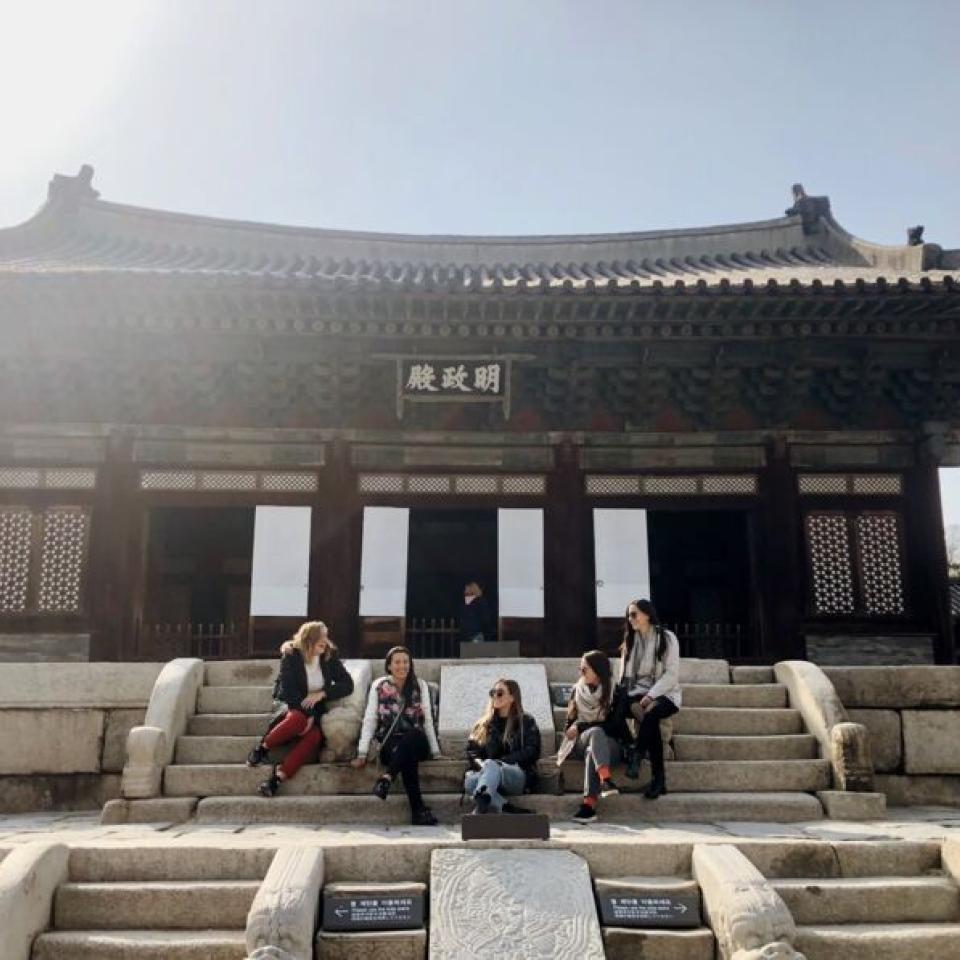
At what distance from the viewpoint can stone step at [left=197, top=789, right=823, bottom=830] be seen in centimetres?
689

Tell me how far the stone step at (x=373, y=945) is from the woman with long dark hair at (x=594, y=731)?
6.95ft

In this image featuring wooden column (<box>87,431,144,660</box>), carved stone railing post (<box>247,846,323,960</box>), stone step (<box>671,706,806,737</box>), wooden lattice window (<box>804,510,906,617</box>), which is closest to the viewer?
carved stone railing post (<box>247,846,323,960</box>)

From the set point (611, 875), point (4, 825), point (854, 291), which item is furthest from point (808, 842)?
point (854, 291)

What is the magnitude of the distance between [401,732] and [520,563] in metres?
5.15

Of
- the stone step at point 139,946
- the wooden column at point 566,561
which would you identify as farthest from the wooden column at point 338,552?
the stone step at point 139,946

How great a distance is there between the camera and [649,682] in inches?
296

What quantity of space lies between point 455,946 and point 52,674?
5256mm

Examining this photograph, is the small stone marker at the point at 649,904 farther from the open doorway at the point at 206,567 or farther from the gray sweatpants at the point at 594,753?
the open doorway at the point at 206,567

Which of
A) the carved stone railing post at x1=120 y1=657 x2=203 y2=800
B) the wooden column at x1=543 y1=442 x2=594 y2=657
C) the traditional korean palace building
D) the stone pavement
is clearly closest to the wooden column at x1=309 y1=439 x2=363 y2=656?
the traditional korean palace building

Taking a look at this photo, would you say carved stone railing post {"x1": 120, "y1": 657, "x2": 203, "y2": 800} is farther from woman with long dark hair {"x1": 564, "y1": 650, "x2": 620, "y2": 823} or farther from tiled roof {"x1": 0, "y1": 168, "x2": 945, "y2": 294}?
tiled roof {"x1": 0, "y1": 168, "x2": 945, "y2": 294}

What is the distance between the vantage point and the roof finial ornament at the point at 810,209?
16.4 meters

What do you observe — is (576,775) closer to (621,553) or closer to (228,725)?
(228,725)

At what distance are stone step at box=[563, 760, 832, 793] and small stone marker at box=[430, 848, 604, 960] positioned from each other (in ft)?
6.80

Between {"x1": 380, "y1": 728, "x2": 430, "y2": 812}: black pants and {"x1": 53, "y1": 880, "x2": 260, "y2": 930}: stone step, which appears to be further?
{"x1": 380, "y1": 728, "x2": 430, "y2": 812}: black pants
